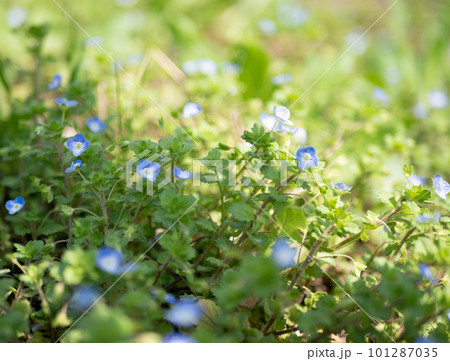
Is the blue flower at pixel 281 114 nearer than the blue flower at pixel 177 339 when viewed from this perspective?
No

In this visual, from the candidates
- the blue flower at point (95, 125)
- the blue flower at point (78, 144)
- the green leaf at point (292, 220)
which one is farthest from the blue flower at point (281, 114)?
the blue flower at point (95, 125)

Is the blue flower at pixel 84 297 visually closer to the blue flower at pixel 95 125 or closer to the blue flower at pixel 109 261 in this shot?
the blue flower at pixel 109 261

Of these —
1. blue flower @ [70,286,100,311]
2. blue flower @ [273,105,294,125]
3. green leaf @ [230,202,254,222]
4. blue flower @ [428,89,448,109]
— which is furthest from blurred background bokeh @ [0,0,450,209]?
blue flower @ [70,286,100,311]

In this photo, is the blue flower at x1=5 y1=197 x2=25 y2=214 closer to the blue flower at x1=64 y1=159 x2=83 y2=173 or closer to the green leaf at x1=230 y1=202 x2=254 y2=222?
the blue flower at x1=64 y1=159 x2=83 y2=173

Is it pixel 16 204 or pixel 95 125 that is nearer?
pixel 16 204

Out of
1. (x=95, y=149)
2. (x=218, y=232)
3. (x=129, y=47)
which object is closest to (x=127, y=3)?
(x=129, y=47)

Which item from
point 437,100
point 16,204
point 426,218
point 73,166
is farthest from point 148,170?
point 437,100

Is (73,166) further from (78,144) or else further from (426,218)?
(426,218)
